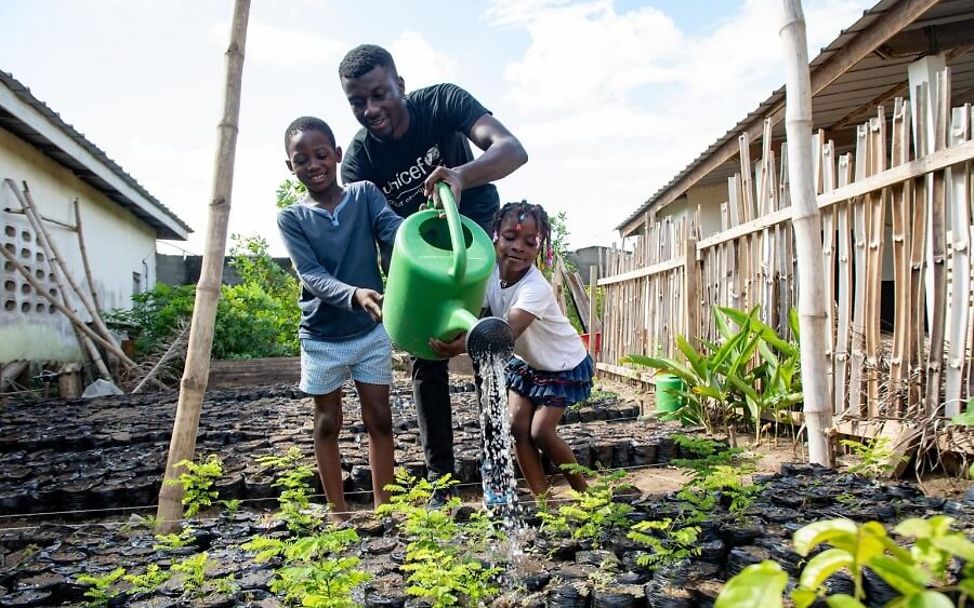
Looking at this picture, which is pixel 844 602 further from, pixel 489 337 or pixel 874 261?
pixel 874 261

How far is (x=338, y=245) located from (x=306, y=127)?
40cm

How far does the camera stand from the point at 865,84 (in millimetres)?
5055

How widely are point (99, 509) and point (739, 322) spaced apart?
10.4 feet

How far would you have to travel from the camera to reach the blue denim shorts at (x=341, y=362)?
7.68ft

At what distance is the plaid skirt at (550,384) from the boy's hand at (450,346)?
830 mm

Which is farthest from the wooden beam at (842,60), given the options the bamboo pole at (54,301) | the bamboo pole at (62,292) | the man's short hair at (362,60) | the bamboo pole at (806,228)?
the bamboo pole at (62,292)

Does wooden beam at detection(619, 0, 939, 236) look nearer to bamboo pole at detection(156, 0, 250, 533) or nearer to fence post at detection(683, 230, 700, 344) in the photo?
fence post at detection(683, 230, 700, 344)

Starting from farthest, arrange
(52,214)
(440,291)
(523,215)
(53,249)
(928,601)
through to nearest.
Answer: (52,214) → (53,249) → (523,215) → (440,291) → (928,601)

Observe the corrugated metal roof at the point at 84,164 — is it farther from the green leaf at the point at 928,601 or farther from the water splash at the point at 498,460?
the green leaf at the point at 928,601

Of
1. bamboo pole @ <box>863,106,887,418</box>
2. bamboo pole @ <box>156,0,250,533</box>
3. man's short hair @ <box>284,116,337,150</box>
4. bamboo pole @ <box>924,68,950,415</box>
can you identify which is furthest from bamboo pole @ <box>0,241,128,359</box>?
bamboo pole @ <box>924,68,950,415</box>

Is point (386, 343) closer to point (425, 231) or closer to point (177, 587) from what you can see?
point (425, 231)

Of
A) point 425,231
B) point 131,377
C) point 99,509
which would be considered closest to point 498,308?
point 425,231

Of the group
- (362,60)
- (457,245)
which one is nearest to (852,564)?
(457,245)

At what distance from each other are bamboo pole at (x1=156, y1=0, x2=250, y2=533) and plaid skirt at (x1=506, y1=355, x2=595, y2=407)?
3.59 feet
